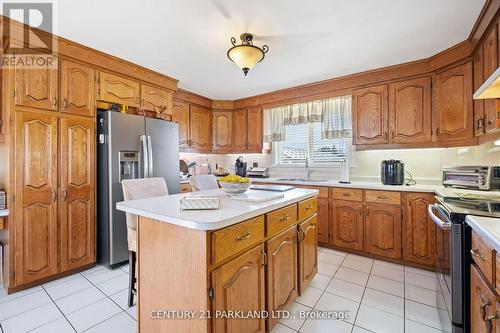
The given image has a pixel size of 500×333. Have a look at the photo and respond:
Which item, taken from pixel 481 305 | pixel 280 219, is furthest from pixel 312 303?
pixel 481 305

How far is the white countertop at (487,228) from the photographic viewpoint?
93 cm

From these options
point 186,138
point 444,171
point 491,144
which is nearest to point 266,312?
point 444,171

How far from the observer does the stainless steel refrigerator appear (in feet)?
8.36

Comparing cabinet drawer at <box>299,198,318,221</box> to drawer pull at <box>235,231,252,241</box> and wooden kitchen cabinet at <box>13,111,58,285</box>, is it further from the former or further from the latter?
wooden kitchen cabinet at <box>13,111,58,285</box>

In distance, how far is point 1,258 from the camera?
215 centimetres

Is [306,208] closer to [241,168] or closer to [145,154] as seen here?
[145,154]

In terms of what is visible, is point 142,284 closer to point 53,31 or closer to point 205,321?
point 205,321

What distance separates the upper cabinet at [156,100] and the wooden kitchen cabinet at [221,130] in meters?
1.20

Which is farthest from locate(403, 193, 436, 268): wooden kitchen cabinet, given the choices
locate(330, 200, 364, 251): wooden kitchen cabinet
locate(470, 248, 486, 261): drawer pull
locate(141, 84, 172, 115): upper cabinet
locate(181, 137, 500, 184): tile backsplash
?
locate(141, 84, 172, 115): upper cabinet

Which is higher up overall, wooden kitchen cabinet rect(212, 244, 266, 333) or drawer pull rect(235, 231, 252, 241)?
drawer pull rect(235, 231, 252, 241)

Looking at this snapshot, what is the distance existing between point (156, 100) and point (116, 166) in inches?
48.3

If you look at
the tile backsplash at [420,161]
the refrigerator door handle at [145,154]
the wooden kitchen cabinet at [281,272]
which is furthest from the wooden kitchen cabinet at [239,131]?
the wooden kitchen cabinet at [281,272]

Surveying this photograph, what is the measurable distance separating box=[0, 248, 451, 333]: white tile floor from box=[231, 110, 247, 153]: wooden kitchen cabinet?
270cm

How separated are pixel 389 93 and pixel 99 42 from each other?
350cm
